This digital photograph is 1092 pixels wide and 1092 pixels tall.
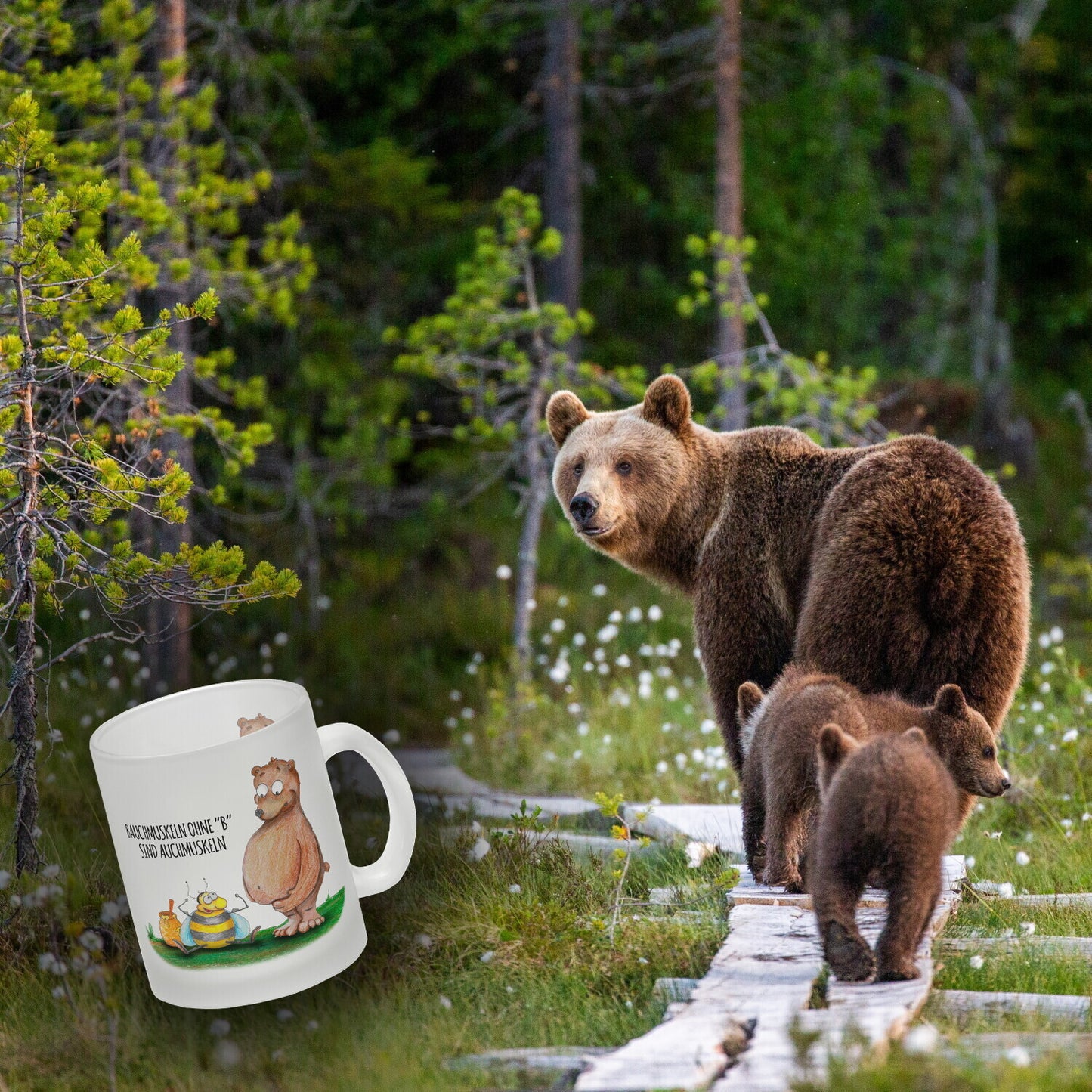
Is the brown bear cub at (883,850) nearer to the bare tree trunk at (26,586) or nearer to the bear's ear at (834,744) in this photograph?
the bear's ear at (834,744)

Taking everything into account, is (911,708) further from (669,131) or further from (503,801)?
(669,131)

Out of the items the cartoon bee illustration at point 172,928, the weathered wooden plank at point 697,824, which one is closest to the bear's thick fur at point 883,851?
the cartoon bee illustration at point 172,928

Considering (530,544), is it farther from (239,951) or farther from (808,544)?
(239,951)

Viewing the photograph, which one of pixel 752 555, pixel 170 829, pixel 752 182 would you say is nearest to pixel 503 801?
pixel 752 555

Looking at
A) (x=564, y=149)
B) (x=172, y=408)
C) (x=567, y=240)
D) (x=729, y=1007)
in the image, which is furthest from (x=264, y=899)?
(x=564, y=149)

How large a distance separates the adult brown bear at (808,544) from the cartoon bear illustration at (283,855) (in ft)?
5.94

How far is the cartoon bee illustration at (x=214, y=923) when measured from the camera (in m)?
2.84

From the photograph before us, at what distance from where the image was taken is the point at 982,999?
3.29 meters

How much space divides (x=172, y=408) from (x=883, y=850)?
196 inches

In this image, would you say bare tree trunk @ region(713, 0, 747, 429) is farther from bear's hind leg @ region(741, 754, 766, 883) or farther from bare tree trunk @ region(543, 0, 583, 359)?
bear's hind leg @ region(741, 754, 766, 883)

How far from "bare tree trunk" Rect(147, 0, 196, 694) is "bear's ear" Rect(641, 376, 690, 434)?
320 cm

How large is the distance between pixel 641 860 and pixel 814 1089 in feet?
7.13

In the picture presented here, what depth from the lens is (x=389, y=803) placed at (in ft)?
9.98

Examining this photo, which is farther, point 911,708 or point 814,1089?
point 911,708
